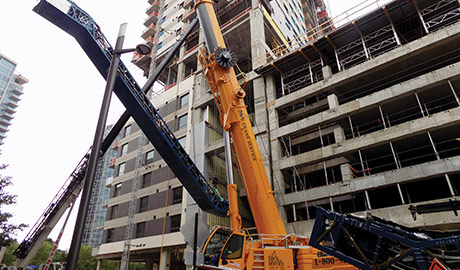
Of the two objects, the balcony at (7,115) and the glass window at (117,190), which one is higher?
the balcony at (7,115)

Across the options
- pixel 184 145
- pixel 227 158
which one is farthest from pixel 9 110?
pixel 227 158

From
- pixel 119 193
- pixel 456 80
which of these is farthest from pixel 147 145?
pixel 456 80

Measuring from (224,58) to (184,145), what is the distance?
19256 millimetres

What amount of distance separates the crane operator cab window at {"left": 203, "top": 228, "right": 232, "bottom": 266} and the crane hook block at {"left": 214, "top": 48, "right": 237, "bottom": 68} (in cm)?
870

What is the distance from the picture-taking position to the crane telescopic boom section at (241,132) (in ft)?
41.3

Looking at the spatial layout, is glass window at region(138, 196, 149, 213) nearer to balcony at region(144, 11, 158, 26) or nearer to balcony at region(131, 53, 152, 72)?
balcony at region(131, 53, 152, 72)

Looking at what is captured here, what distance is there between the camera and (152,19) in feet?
182

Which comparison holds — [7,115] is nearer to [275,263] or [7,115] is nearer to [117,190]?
[117,190]

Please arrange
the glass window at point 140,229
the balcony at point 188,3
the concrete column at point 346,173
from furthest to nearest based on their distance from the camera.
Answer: the balcony at point 188,3 < the glass window at point 140,229 < the concrete column at point 346,173

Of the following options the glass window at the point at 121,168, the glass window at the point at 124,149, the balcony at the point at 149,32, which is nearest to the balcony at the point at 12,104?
the balcony at the point at 149,32

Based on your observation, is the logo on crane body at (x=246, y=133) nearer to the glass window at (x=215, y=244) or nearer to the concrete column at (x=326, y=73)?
the glass window at (x=215, y=244)

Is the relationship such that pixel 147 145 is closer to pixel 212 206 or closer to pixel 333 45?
pixel 212 206

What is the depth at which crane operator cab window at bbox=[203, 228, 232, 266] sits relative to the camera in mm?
10148

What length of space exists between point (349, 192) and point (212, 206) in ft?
31.6
